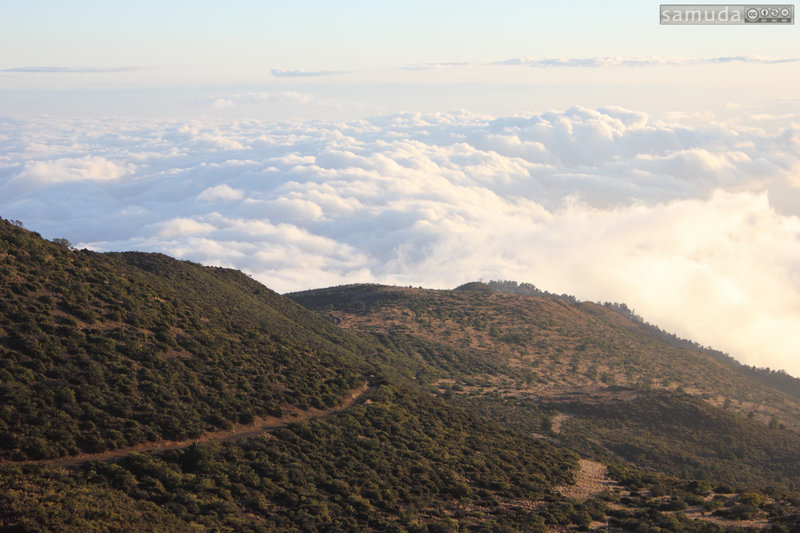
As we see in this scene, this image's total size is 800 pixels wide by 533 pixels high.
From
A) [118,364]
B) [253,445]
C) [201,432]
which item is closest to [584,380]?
[253,445]

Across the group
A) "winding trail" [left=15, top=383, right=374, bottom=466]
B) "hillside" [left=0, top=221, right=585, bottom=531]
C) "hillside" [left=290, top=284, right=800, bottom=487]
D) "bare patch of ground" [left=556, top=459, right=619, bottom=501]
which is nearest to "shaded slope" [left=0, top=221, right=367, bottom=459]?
"hillside" [left=0, top=221, right=585, bottom=531]

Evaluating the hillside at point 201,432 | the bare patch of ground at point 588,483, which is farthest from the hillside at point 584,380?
the hillside at point 201,432

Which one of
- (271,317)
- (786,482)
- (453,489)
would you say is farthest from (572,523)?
(271,317)

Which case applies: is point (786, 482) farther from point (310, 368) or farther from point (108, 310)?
point (108, 310)

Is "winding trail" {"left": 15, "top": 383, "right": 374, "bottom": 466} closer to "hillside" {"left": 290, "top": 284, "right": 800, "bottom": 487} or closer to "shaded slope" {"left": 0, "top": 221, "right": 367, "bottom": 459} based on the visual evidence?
"shaded slope" {"left": 0, "top": 221, "right": 367, "bottom": 459}

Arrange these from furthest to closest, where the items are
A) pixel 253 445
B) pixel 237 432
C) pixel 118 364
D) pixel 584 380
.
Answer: pixel 584 380 → pixel 118 364 → pixel 237 432 → pixel 253 445

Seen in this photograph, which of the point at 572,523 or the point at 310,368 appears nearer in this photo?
the point at 572,523

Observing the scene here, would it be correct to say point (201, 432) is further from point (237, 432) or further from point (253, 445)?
point (253, 445)

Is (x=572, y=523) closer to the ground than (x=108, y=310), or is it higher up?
closer to the ground
